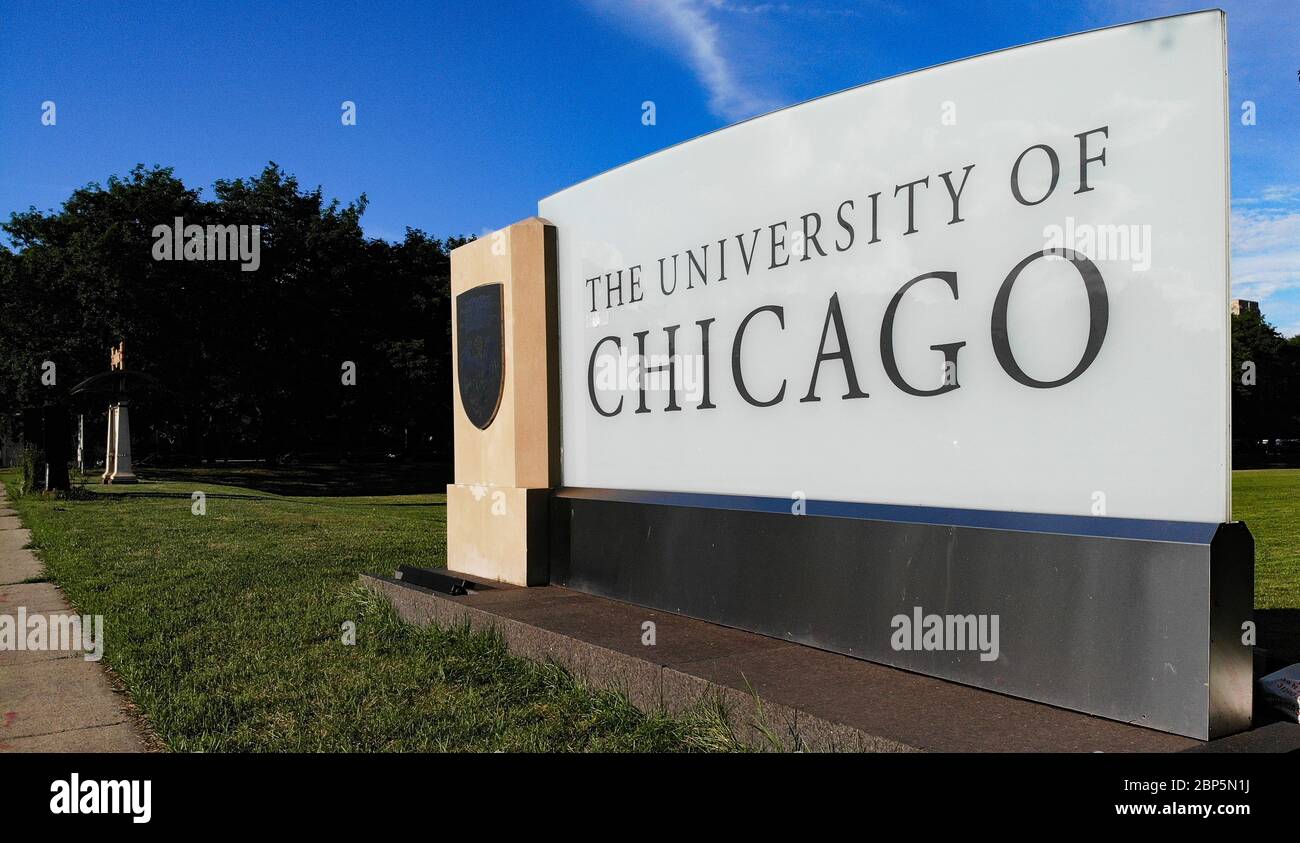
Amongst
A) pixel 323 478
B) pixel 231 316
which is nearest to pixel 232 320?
pixel 231 316

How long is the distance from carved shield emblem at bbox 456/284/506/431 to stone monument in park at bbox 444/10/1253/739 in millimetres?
1037

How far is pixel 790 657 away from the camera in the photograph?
3914 mm

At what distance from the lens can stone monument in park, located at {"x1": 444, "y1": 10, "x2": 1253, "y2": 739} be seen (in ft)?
9.54

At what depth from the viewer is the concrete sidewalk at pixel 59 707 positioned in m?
3.83

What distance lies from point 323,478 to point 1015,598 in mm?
32196

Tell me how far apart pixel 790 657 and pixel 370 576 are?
405 cm

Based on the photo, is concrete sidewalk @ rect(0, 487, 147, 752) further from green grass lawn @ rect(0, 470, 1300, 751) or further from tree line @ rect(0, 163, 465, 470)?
tree line @ rect(0, 163, 465, 470)

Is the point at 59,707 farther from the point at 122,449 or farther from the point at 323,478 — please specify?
the point at 323,478

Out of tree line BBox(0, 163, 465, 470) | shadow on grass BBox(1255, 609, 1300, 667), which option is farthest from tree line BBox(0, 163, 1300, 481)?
shadow on grass BBox(1255, 609, 1300, 667)

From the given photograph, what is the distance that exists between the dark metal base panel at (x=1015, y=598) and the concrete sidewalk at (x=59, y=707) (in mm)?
2790

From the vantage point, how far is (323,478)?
32.5 m
